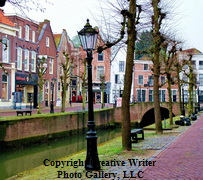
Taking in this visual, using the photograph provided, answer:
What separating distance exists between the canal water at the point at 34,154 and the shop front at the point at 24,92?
10698mm

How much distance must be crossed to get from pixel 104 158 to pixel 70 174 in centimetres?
235

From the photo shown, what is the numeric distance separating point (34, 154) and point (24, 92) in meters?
21.1

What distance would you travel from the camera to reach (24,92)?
126 feet

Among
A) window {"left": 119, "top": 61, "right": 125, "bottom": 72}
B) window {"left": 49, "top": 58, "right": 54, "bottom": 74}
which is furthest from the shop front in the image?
window {"left": 119, "top": 61, "right": 125, "bottom": 72}

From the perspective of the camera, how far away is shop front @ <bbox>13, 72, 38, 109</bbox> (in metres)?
33.9

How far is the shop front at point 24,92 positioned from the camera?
33.9m

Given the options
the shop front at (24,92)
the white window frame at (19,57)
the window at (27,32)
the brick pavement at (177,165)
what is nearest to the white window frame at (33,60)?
the shop front at (24,92)

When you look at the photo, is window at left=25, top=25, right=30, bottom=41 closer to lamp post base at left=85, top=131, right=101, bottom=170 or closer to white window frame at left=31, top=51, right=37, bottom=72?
white window frame at left=31, top=51, right=37, bottom=72

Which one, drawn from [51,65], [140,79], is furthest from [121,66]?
[51,65]

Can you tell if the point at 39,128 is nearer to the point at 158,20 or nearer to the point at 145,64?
the point at 158,20

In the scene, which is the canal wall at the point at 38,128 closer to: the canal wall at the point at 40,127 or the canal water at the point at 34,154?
the canal wall at the point at 40,127

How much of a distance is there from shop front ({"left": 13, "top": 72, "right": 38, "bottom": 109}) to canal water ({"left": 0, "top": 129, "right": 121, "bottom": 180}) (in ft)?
35.1

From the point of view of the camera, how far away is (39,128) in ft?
72.4

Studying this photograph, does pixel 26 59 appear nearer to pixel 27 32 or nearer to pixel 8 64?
pixel 27 32
